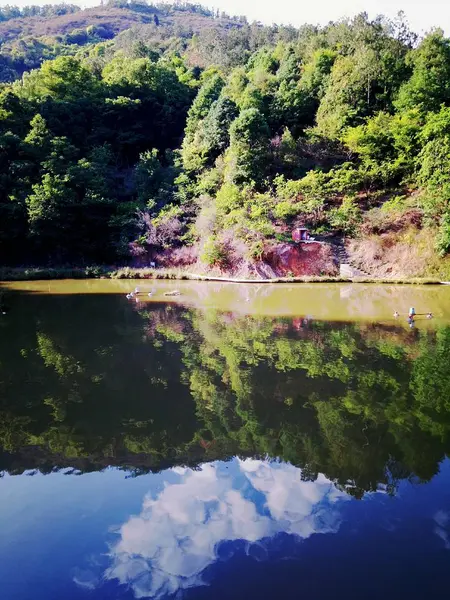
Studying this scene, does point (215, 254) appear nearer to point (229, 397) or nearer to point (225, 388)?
point (225, 388)

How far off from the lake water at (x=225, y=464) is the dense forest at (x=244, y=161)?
13.6 meters

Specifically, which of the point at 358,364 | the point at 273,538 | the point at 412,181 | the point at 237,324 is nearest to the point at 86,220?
the point at 237,324

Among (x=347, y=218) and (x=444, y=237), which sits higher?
(x=347, y=218)

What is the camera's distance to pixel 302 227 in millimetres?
27250

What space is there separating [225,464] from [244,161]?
24698 millimetres

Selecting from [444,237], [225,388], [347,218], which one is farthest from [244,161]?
[225,388]

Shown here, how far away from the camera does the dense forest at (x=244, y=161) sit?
87.2 feet

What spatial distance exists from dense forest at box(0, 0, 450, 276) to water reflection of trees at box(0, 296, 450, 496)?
13.0 meters

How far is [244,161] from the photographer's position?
2947 cm

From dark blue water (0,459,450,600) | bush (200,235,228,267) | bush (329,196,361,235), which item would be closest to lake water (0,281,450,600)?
dark blue water (0,459,450,600)

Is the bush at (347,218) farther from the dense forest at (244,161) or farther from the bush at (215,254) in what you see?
the bush at (215,254)

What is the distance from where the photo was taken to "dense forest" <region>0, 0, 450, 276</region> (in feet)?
87.2

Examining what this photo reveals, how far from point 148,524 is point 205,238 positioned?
23.0 metres

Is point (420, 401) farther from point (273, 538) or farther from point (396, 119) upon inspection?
point (396, 119)
